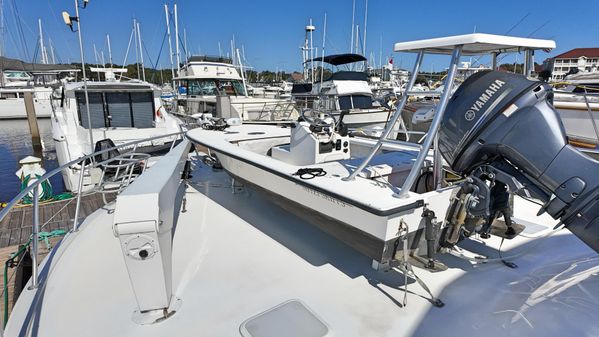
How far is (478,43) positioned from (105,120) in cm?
871

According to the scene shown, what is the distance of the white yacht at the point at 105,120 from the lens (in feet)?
24.5

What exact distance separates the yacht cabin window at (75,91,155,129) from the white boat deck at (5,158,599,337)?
5.93 metres

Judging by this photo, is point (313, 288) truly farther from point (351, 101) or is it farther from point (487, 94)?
point (351, 101)

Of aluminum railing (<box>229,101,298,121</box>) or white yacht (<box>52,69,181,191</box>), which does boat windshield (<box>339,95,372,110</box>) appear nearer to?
aluminum railing (<box>229,101,298,121</box>)

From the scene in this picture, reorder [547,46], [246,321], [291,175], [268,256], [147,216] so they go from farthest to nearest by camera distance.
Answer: [268,256] → [291,175] → [547,46] → [246,321] → [147,216]

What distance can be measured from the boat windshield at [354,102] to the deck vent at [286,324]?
9749 millimetres

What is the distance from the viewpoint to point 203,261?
284cm

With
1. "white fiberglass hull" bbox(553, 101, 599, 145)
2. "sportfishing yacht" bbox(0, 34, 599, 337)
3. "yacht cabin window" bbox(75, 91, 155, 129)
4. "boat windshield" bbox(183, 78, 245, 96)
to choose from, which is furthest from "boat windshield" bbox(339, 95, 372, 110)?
"sportfishing yacht" bbox(0, 34, 599, 337)

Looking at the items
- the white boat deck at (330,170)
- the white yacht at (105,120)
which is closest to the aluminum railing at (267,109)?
the white yacht at (105,120)

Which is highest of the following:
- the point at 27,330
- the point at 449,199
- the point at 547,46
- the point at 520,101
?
the point at 547,46

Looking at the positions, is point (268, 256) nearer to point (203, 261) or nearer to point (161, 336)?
point (203, 261)

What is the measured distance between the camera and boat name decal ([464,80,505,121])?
6.87 ft

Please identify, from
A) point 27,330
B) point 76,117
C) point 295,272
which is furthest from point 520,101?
point 76,117

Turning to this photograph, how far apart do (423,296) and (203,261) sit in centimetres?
175
